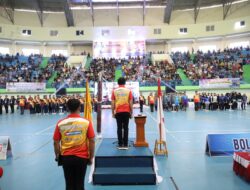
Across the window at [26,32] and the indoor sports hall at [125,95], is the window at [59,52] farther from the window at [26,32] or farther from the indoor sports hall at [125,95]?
the window at [26,32]

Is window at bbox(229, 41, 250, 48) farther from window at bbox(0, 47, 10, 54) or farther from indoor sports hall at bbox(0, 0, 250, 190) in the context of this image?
window at bbox(0, 47, 10, 54)

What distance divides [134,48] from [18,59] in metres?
15.1

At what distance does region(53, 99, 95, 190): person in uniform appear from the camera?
3.55m

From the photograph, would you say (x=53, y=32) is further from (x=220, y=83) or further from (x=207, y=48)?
(x=220, y=83)

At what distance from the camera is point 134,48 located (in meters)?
38.5

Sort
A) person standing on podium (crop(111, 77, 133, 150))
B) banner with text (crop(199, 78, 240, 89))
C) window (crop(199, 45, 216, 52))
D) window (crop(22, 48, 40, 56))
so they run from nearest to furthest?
person standing on podium (crop(111, 77, 133, 150)), banner with text (crop(199, 78, 240, 89)), window (crop(199, 45, 216, 52)), window (crop(22, 48, 40, 56))

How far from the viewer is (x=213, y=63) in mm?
32625

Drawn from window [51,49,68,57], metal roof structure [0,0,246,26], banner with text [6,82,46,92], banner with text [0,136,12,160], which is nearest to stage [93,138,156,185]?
banner with text [0,136,12,160]

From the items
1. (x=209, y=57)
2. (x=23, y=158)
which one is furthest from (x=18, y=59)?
(x=23, y=158)

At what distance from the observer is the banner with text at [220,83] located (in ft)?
89.4

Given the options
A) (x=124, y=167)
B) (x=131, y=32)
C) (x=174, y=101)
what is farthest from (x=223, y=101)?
(x=131, y=32)

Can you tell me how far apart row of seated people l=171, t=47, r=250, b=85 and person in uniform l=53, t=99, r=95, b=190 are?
85.7ft

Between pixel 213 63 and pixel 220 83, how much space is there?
5782 mm

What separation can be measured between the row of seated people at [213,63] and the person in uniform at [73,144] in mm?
26120
